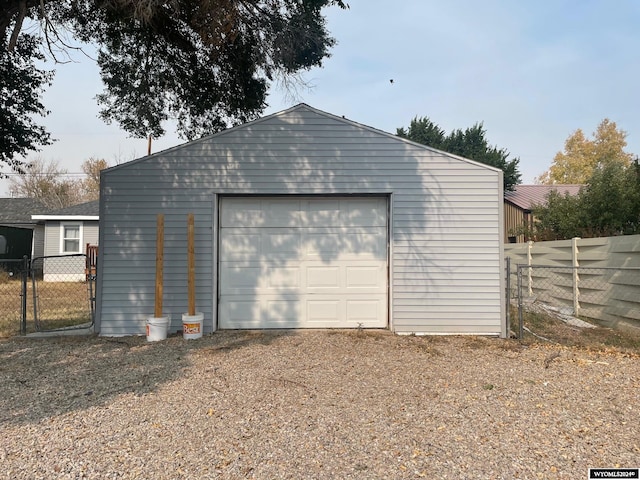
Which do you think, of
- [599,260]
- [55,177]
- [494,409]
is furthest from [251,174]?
[55,177]

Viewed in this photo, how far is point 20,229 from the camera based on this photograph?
19.0 meters

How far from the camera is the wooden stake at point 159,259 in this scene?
21.0 feet

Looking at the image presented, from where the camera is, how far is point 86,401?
12.8 ft

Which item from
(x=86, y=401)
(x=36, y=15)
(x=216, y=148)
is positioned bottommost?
(x=86, y=401)

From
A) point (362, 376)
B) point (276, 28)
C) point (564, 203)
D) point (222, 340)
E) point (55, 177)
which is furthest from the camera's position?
point (55, 177)

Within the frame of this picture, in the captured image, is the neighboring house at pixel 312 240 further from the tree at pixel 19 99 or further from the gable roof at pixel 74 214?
the gable roof at pixel 74 214

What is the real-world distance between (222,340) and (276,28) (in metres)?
5.77

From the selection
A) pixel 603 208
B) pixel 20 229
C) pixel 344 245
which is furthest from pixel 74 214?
pixel 603 208

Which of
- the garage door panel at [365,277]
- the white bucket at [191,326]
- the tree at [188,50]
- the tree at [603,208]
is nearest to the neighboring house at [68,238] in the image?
the tree at [188,50]

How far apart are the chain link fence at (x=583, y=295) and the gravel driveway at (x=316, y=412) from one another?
191cm

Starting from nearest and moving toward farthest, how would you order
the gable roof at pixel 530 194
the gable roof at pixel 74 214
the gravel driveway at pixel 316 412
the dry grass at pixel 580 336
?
the gravel driveway at pixel 316 412 < the dry grass at pixel 580 336 < the gable roof at pixel 74 214 < the gable roof at pixel 530 194

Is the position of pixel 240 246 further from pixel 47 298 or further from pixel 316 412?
pixel 47 298

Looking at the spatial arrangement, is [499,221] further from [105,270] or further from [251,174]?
[105,270]

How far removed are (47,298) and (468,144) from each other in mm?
25731
